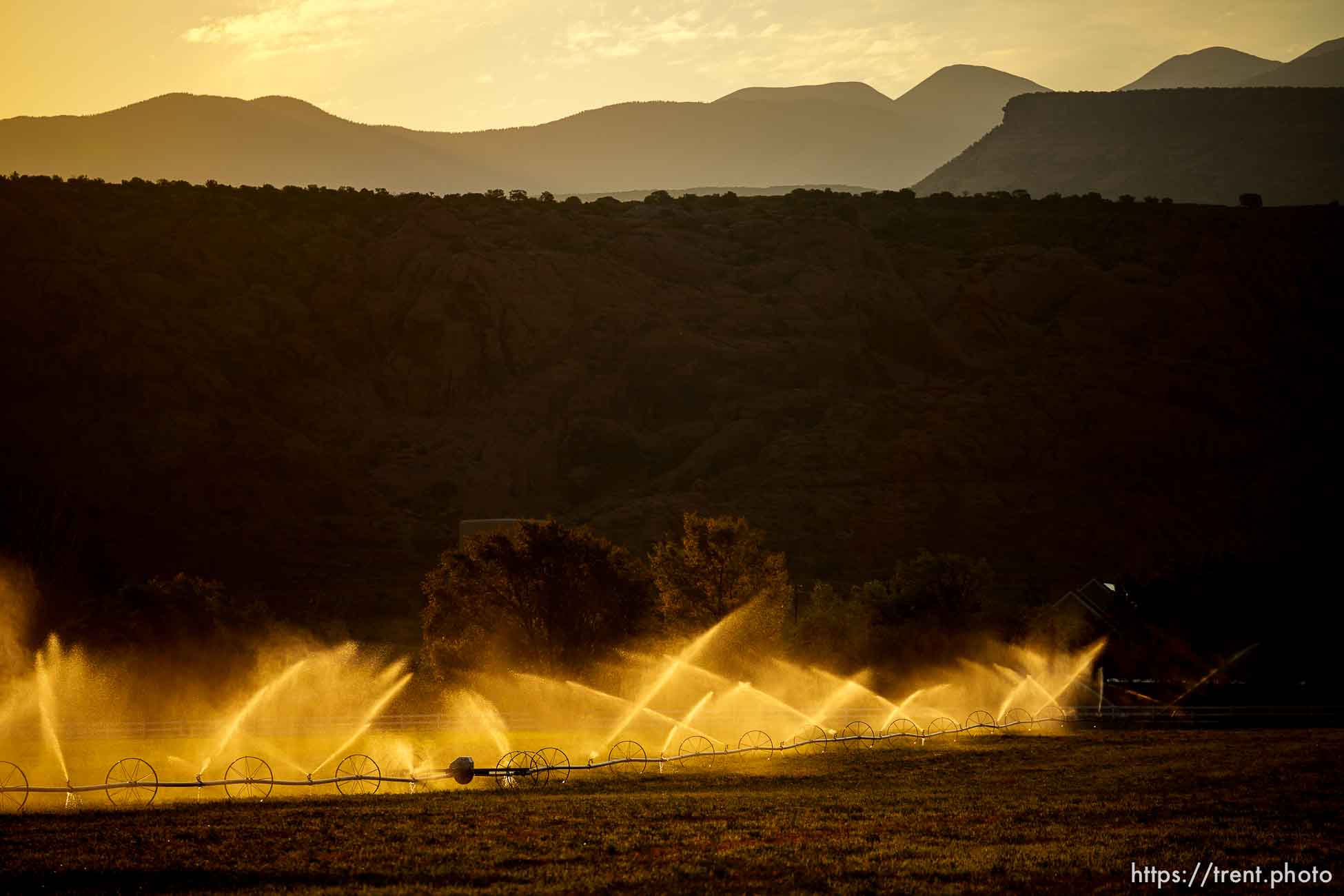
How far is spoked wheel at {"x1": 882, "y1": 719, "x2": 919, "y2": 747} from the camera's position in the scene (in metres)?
58.4

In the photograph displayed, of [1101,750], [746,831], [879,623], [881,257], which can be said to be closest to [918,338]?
[881,257]

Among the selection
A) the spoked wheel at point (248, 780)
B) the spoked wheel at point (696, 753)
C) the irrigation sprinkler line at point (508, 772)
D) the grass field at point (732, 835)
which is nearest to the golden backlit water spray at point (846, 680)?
the irrigation sprinkler line at point (508, 772)

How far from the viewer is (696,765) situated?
48906 mm

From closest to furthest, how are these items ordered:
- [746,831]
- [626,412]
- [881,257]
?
[746,831] < [626,412] < [881,257]

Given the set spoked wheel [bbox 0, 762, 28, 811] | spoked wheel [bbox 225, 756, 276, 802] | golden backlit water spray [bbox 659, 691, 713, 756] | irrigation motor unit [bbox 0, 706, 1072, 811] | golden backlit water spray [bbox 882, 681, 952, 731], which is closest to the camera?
spoked wheel [bbox 0, 762, 28, 811]

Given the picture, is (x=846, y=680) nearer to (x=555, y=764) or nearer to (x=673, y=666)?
(x=673, y=666)

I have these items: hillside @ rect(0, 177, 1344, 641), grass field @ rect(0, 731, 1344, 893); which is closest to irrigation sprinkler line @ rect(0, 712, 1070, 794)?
grass field @ rect(0, 731, 1344, 893)

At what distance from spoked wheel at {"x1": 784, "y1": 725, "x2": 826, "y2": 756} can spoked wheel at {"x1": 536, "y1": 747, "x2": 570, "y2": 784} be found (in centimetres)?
834

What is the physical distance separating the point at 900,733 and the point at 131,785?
3265 centimetres

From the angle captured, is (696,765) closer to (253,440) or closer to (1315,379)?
(253,440)

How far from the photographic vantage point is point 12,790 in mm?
36125

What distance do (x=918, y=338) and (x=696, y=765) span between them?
352ft

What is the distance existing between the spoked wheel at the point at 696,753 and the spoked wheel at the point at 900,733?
704 cm

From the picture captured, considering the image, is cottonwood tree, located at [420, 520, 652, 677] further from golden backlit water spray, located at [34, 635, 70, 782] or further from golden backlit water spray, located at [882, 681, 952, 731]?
golden backlit water spray, located at [34, 635, 70, 782]
